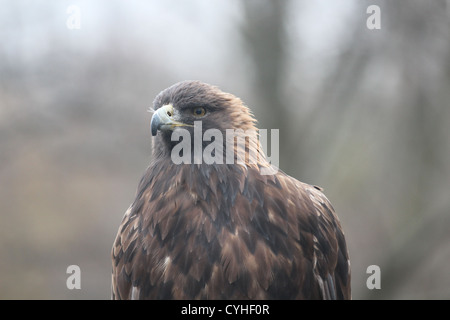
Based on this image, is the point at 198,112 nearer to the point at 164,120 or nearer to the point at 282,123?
the point at 164,120

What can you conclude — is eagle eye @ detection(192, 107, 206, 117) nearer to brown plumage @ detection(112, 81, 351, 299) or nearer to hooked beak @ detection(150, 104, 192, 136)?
brown plumage @ detection(112, 81, 351, 299)

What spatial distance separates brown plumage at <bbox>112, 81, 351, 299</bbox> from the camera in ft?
8.98

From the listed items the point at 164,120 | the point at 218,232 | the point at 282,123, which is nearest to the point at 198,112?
the point at 164,120

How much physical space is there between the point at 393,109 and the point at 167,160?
4884 mm

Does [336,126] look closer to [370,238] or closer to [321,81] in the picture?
[321,81]

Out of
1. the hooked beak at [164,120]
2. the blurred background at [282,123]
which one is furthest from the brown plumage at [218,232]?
the blurred background at [282,123]

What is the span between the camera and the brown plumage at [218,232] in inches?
108

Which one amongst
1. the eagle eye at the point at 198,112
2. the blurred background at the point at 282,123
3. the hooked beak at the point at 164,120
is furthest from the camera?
the blurred background at the point at 282,123

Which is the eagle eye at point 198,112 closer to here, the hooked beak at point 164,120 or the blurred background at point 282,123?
the hooked beak at point 164,120

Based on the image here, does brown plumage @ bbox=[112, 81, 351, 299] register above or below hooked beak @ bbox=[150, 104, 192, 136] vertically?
below

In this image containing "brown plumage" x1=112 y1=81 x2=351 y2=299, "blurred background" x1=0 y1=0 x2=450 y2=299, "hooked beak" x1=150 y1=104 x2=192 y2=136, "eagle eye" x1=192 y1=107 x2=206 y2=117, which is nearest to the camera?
"brown plumage" x1=112 y1=81 x2=351 y2=299

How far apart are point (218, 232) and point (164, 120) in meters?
0.84

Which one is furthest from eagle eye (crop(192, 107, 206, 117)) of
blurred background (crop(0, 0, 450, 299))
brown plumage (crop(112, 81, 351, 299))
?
blurred background (crop(0, 0, 450, 299))

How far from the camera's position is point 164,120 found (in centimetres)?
307
